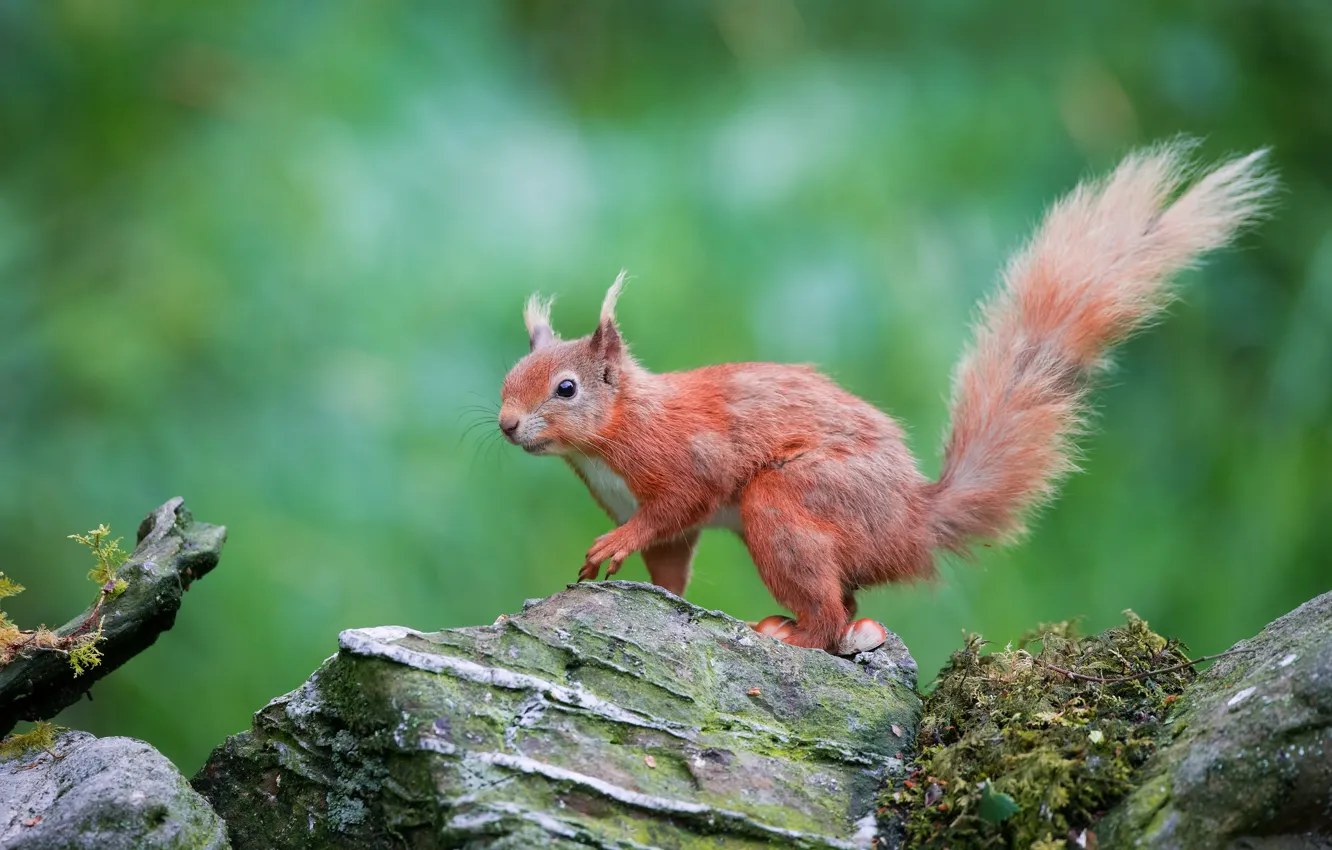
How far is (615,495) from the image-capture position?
313 cm

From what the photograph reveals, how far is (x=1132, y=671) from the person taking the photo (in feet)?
7.18

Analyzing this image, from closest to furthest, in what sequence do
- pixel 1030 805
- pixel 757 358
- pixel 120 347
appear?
pixel 1030 805 < pixel 120 347 < pixel 757 358

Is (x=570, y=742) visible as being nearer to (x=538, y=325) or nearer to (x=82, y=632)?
(x=82, y=632)

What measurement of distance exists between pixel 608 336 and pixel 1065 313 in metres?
1.22

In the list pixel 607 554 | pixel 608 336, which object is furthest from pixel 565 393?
pixel 607 554

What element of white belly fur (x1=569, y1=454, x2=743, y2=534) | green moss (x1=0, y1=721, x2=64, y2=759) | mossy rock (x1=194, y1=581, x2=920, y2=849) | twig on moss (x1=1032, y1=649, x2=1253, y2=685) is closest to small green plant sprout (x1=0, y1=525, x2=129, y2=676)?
green moss (x1=0, y1=721, x2=64, y2=759)

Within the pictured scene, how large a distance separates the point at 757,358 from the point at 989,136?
53.2 inches

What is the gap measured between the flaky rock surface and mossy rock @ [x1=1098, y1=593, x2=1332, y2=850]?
155cm

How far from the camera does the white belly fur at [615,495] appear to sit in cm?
301

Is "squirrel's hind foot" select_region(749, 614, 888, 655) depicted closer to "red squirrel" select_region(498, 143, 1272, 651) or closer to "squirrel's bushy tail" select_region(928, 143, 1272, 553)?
"red squirrel" select_region(498, 143, 1272, 651)

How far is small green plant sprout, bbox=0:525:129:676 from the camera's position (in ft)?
7.29

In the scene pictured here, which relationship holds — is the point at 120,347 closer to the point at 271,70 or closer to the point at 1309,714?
the point at 271,70

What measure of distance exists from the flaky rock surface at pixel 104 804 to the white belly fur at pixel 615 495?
1377 mm

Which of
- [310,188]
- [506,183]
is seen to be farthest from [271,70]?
[506,183]
